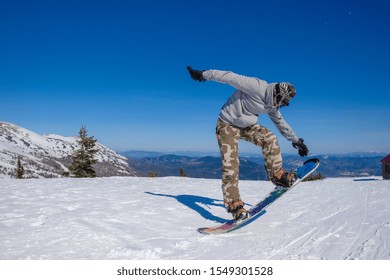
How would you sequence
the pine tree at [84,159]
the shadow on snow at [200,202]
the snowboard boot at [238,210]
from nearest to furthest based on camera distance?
the snowboard boot at [238,210] → the shadow on snow at [200,202] → the pine tree at [84,159]

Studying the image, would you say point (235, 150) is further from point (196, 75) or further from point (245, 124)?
point (196, 75)

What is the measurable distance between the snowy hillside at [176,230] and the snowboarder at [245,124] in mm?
679

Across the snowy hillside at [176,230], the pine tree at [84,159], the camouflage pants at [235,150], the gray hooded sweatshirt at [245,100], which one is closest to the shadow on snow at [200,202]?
the snowy hillside at [176,230]

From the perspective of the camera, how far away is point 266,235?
4.25 meters

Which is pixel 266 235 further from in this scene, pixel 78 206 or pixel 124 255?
pixel 78 206

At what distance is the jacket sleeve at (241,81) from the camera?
4598mm

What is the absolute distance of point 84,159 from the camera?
35969 millimetres

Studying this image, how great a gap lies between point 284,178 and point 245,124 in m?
1.06

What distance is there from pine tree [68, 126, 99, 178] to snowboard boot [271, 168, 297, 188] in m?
32.7

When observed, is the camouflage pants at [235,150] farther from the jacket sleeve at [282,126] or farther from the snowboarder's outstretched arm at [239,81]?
the snowboarder's outstretched arm at [239,81]

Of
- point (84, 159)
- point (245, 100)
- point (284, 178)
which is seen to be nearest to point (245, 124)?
point (245, 100)
